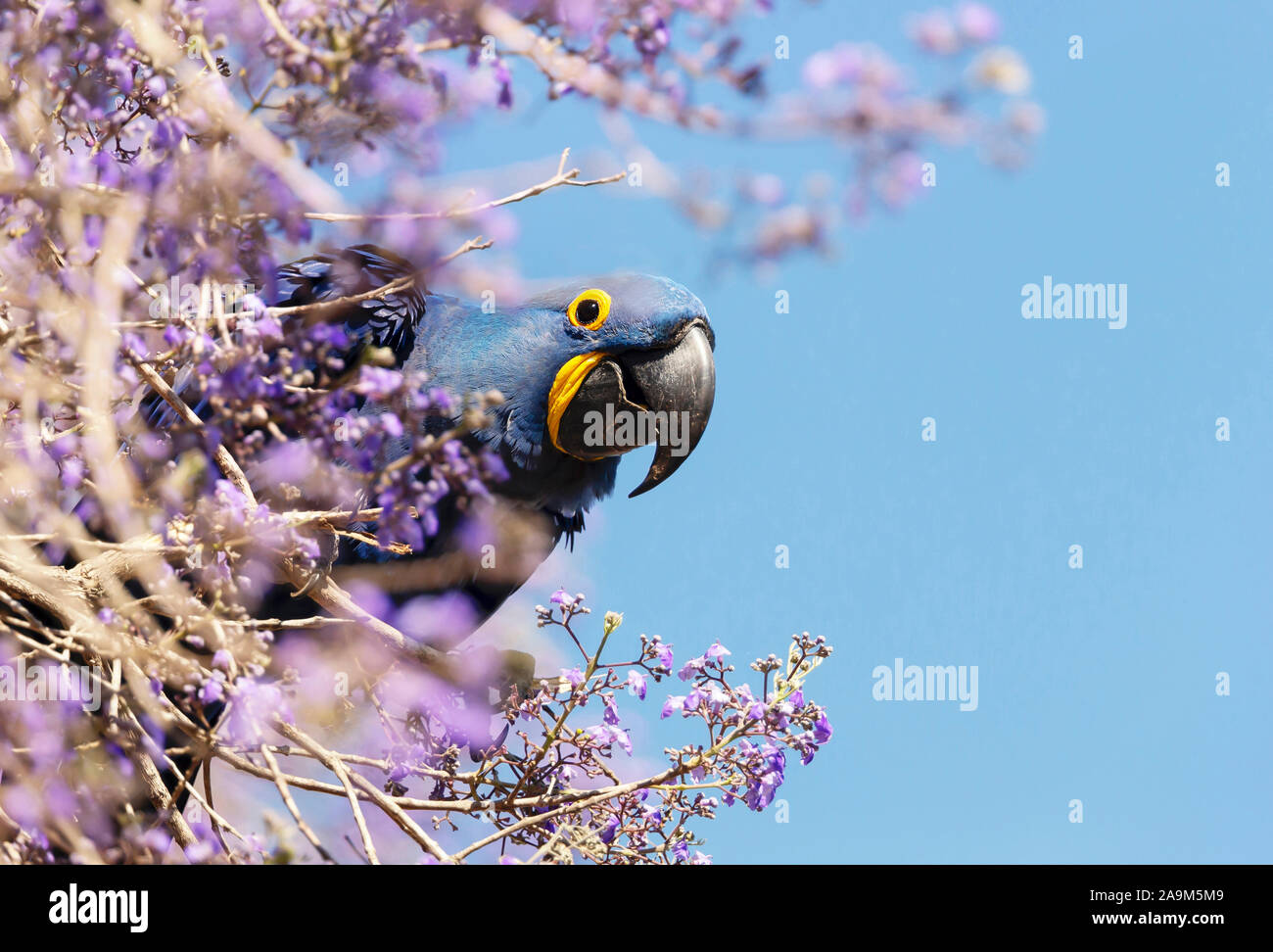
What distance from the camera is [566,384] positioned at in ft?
12.0

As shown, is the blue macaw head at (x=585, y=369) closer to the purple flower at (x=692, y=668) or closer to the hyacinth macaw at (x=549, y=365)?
the hyacinth macaw at (x=549, y=365)

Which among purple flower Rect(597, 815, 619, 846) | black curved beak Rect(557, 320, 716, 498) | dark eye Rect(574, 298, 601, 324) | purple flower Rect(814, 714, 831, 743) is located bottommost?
purple flower Rect(597, 815, 619, 846)

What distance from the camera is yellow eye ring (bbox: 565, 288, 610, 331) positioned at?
370cm

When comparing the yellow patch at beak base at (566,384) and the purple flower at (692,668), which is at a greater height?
the yellow patch at beak base at (566,384)

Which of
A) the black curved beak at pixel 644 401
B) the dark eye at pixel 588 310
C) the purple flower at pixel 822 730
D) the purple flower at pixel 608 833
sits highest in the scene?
the dark eye at pixel 588 310

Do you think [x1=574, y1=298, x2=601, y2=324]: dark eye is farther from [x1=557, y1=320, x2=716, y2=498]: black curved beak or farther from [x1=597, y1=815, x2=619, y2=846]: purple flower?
[x1=597, y1=815, x2=619, y2=846]: purple flower

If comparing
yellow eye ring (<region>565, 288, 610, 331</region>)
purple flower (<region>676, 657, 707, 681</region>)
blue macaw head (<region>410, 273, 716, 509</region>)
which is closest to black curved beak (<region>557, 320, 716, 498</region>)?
blue macaw head (<region>410, 273, 716, 509</region>)

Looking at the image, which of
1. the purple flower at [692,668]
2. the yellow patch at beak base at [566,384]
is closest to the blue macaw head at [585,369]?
the yellow patch at beak base at [566,384]

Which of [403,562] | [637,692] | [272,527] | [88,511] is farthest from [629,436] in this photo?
[272,527]

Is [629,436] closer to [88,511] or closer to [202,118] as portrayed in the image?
[88,511]

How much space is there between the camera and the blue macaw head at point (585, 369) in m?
3.66

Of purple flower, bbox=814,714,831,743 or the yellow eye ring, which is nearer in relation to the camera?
purple flower, bbox=814,714,831,743

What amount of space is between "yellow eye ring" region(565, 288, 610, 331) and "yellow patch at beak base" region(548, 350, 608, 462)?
100 mm
